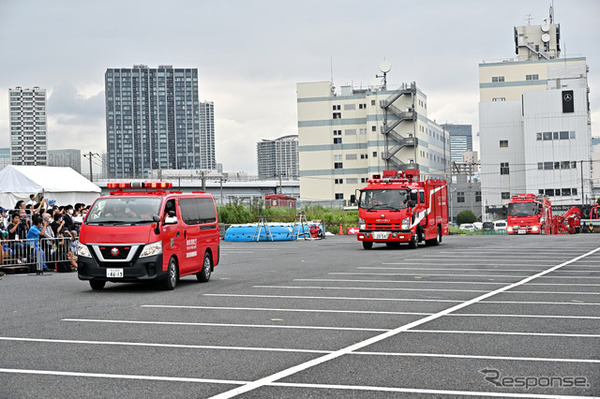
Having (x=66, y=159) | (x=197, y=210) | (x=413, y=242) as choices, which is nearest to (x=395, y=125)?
(x=413, y=242)

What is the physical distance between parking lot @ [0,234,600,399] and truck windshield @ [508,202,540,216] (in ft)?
114

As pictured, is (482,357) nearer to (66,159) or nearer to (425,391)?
(425,391)

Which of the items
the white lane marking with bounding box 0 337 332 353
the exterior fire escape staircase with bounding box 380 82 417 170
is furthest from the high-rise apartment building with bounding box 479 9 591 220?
the white lane marking with bounding box 0 337 332 353

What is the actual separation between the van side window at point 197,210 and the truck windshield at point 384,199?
41.3 ft

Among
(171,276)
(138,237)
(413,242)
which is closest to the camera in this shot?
(138,237)

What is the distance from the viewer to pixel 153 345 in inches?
365

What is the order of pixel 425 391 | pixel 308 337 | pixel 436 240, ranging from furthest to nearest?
pixel 436 240 → pixel 308 337 → pixel 425 391

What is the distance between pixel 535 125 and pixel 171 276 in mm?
81559

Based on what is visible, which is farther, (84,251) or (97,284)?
(97,284)

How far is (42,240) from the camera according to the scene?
70.6ft

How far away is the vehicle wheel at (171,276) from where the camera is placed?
628 inches

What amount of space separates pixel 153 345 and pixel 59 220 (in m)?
14.1

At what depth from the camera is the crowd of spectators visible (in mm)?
21250

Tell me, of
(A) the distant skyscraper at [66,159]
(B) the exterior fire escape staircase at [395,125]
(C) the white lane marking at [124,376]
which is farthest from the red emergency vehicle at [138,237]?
(A) the distant skyscraper at [66,159]
